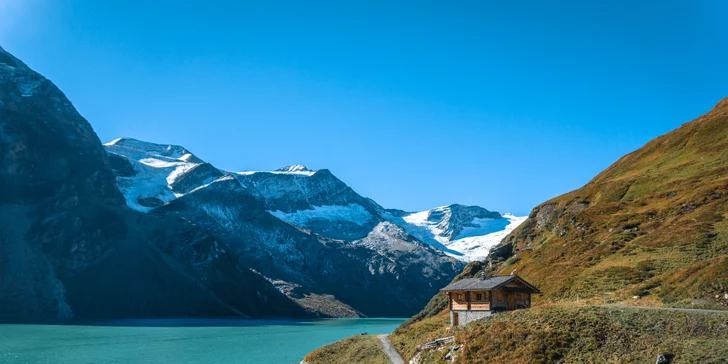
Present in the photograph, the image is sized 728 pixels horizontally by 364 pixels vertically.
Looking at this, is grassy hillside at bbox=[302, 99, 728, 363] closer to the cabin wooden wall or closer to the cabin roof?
the cabin wooden wall

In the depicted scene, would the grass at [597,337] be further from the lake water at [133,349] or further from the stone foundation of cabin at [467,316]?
the lake water at [133,349]

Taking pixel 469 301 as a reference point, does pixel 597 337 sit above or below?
below

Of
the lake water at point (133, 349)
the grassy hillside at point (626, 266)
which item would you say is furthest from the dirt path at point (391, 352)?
the lake water at point (133, 349)

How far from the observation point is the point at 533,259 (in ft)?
300

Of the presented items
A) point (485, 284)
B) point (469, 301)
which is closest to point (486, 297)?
point (485, 284)

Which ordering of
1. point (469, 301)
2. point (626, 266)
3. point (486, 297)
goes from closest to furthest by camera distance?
point (486, 297), point (469, 301), point (626, 266)

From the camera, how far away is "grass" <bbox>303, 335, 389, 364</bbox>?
6116cm

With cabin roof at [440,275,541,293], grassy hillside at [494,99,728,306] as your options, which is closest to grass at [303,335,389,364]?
cabin roof at [440,275,541,293]

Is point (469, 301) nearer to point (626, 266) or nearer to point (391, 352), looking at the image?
point (391, 352)

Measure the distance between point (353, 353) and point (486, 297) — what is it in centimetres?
2128

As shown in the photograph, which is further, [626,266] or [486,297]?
[626,266]

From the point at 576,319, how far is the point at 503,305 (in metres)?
15.1

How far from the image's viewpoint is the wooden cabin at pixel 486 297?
54344 mm

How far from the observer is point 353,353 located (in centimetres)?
6706
